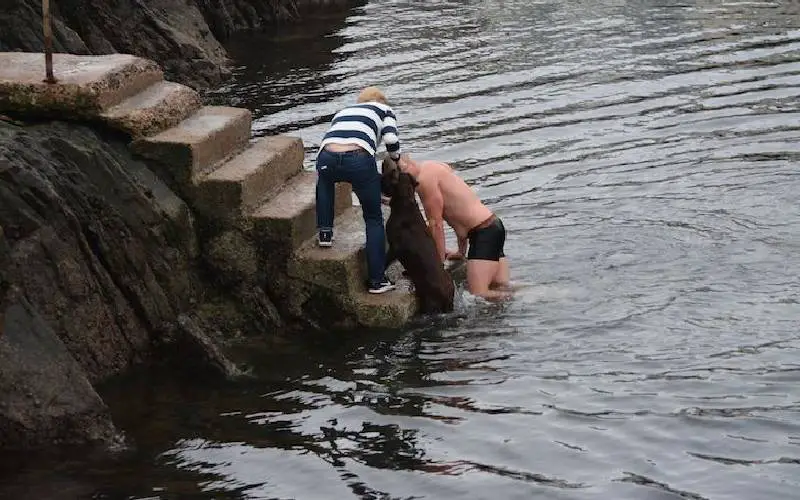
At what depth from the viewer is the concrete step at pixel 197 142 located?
10.9 metres

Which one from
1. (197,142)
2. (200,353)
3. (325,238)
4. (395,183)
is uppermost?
(197,142)

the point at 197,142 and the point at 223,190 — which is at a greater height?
the point at 197,142

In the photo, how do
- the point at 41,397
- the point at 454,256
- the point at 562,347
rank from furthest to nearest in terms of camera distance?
the point at 454,256
the point at 562,347
the point at 41,397

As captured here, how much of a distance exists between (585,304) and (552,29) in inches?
618

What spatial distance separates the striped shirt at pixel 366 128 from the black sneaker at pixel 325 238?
76 centimetres

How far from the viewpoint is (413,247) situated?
37.1ft

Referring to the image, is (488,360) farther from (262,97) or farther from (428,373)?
(262,97)

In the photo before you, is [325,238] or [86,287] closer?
[86,287]

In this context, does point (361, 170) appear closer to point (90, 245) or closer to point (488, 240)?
point (488, 240)

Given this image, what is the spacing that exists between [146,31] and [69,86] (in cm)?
1157

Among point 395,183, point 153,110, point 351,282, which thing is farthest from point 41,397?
point 395,183

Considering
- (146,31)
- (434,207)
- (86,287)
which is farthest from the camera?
(146,31)

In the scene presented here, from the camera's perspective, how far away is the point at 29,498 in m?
7.39

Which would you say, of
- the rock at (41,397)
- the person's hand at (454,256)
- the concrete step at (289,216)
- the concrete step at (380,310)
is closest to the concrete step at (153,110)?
the concrete step at (289,216)
